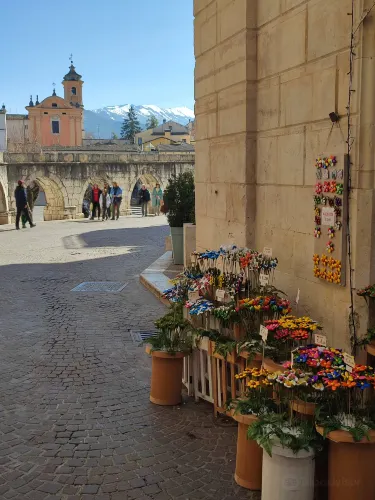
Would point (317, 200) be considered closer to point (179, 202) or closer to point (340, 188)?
point (340, 188)

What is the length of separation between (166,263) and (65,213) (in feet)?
53.6

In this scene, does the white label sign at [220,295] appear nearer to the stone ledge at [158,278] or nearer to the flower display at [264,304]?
the flower display at [264,304]

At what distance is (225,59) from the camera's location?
6.46 meters

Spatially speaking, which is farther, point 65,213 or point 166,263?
point 65,213

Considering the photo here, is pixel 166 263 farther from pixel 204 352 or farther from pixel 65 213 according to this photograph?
pixel 65 213

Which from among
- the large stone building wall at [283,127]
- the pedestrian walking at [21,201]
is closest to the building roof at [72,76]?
the pedestrian walking at [21,201]

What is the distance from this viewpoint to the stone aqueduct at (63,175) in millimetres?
26594

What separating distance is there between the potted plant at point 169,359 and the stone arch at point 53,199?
23.2 m

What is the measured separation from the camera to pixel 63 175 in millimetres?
27734

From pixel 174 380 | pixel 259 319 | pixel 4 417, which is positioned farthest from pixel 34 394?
pixel 259 319

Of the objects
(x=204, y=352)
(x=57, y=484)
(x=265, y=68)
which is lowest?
(x=57, y=484)

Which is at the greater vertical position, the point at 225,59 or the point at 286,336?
the point at 225,59

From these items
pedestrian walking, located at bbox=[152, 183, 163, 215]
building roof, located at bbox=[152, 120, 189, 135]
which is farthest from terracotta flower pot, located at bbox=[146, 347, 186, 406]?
building roof, located at bbox=[152, 120, 189, 135]

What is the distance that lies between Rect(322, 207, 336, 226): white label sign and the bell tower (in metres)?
82.1
